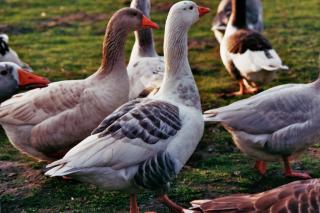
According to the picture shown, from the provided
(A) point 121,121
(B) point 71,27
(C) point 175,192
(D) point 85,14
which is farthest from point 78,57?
(A) point 121,121

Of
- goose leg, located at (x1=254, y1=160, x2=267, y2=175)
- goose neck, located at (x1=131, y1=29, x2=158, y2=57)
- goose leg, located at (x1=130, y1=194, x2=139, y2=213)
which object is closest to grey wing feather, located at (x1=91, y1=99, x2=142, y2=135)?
goose leg, located at (x1=130, y1=194, x2=139, y2=213)

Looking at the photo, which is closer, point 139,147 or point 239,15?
point 139,147

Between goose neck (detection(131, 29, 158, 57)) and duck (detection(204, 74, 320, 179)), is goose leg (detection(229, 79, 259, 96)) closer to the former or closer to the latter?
goose neck (detection(131, 29, 158, 57))

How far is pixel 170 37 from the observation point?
5.44 m

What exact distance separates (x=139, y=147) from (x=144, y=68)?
8.77 ft

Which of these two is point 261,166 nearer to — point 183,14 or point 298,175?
point 298,175

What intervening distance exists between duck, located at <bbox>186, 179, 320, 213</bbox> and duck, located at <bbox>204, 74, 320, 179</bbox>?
1798mm

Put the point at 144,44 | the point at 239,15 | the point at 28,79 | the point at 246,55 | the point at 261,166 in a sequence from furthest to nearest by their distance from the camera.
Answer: the point at 239,15
the point at 246,55
the point at 144,44
the point at 28,79
the point at 261,166

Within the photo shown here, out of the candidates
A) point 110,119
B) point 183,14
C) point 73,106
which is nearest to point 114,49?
point 73,106

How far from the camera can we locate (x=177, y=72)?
17.6 ft

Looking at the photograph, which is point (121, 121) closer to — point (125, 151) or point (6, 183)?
point (125, 151)

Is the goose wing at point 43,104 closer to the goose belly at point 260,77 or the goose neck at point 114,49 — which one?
the goose neck at point 114,49

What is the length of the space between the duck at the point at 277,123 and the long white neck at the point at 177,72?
→ 674 millimetres

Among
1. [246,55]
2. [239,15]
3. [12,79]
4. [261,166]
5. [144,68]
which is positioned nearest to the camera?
[261,166]
